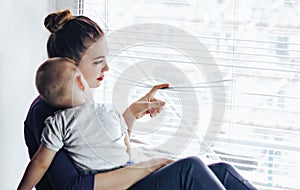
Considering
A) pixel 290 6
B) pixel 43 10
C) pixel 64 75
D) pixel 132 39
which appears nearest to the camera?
pixel 64 75

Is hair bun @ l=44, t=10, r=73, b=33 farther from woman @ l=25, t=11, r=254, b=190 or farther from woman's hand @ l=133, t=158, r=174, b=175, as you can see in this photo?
woman's hand @ l=133, t=158, r=174, b=175

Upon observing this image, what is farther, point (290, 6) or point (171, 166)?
point (290, 6)

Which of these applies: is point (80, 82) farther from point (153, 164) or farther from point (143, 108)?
point (153, 164)

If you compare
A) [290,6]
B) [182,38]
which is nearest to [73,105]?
[182,38]

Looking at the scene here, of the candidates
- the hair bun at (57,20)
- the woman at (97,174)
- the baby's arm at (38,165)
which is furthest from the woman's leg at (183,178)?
the hair bun at (57,20)

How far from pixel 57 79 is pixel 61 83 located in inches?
0.6

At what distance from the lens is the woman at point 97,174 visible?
61.3 inches

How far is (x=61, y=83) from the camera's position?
1520mm

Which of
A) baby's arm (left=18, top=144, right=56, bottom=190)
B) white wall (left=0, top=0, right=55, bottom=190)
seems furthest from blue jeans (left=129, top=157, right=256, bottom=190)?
white wall (left=0, top=0, right=55, bottom=190)

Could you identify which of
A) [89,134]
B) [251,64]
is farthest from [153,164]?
[251,64]

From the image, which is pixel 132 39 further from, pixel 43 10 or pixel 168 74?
pixel 43 10

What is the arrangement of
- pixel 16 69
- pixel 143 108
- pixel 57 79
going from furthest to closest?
pixel 16 69
pixel 143 108
pixel 57 79

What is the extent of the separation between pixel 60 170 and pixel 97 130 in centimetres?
16

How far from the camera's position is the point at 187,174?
158cm
